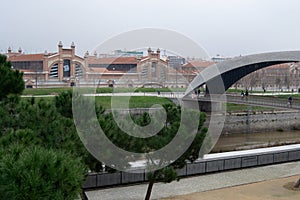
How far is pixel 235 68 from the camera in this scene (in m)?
32.8

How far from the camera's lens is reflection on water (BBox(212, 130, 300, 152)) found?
893 inches

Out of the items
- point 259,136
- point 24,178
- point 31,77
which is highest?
point 31,77

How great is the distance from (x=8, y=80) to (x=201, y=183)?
6.68 m

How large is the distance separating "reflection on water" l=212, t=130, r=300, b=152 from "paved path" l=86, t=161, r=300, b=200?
280 inches

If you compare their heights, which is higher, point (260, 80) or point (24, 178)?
point (260, 80)

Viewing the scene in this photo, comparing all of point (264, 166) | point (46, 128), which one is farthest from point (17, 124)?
point (264, 166)

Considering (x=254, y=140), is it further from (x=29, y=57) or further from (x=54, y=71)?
(x=29, y=57)

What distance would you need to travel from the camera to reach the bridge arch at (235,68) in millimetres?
28156

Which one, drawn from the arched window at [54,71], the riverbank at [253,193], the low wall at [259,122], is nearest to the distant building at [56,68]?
the arched window at [54,71]

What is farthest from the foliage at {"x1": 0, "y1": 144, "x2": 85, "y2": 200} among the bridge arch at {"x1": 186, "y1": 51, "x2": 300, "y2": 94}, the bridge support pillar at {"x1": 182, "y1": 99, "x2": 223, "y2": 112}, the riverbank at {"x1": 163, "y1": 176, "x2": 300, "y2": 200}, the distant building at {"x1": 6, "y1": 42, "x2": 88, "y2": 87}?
the distant building at {"x1": 6, "y1": 42, "x2": 88, "y2": 87}

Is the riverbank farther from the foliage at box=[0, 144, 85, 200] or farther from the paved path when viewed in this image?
the foliage at box=[0, 144, 85, 200]

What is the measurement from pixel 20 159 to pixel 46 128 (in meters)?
2.45

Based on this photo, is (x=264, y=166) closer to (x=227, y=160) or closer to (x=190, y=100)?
(x=227, y=160)

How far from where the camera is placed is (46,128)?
6.64 m
